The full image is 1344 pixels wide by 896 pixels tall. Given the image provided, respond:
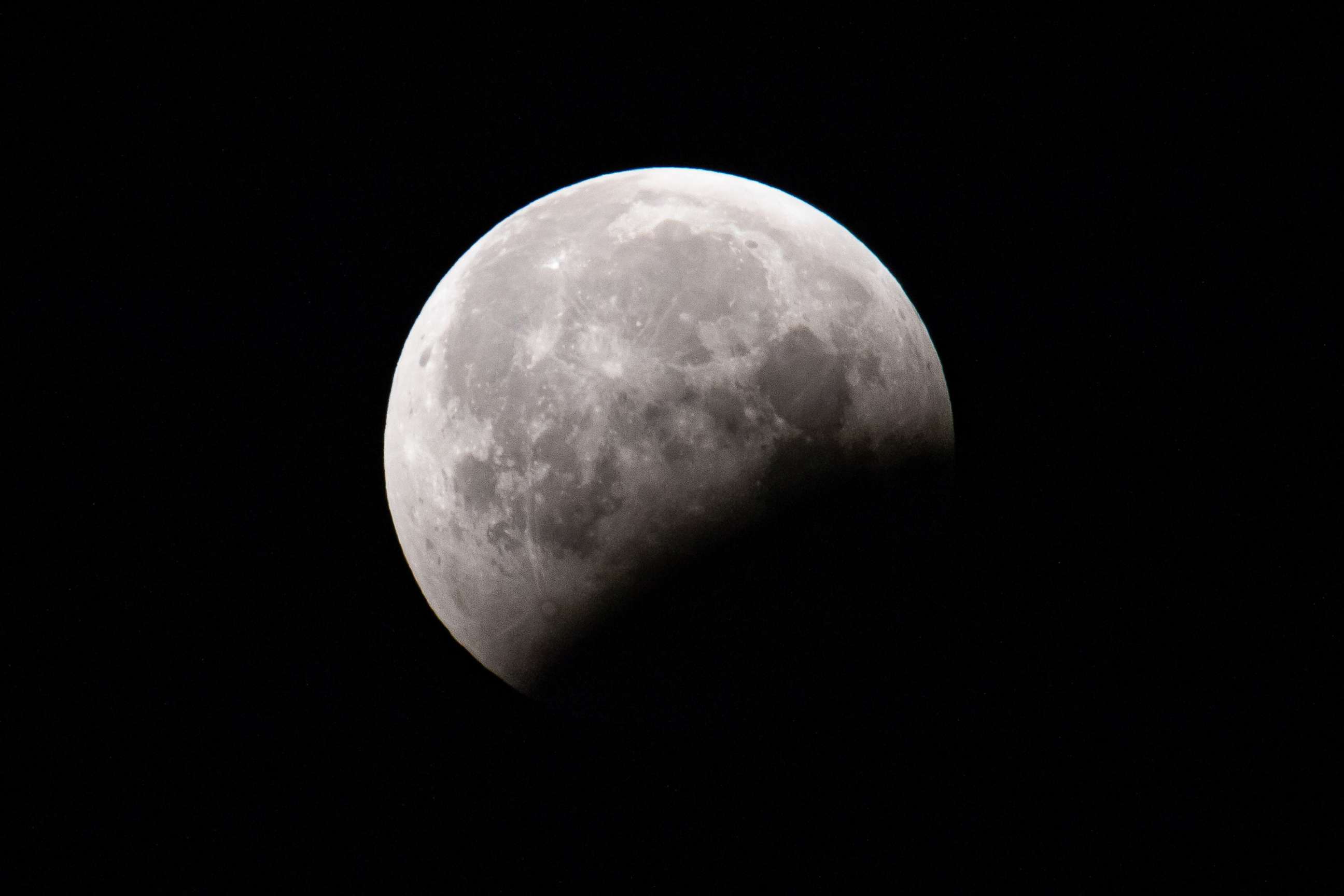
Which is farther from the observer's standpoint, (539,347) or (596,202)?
(596,202)

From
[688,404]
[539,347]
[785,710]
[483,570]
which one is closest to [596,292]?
[539,347]

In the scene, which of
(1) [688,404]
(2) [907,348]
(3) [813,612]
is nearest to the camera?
(1) [688,404]

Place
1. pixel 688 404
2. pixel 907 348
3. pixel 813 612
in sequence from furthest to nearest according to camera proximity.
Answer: pixel 907 348 → pixel 813 612 → pixel 688 404

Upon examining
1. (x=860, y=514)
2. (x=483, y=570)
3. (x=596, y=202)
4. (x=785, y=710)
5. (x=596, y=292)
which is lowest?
(x=785, y=710)

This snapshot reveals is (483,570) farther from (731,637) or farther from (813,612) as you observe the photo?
(813,612)

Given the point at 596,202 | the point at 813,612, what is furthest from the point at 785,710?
the point at 596,202

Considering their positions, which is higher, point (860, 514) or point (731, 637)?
point (860, 514)
